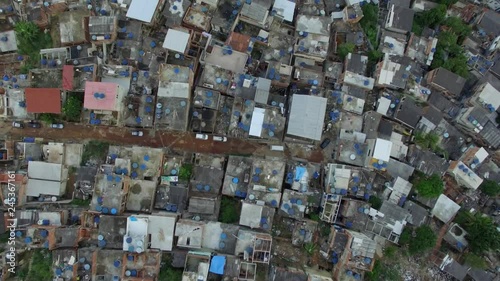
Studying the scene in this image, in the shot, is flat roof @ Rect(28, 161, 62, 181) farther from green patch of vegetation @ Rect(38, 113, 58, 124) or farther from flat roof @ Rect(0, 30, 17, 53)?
flat roof @ Rect(0, 30, 17, 53)

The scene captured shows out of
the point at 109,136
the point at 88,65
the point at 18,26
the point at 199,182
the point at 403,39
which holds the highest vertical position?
the point at 403,39

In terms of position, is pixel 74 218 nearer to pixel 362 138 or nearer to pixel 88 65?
pixel 88 65

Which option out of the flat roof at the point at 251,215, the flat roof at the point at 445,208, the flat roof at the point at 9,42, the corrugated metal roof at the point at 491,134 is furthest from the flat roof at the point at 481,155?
the flat roof at the point at 9,42

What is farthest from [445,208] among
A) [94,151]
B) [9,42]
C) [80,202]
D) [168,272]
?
[9,42]

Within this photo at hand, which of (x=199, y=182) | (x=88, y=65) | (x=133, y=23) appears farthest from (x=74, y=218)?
(x=133, y=23)

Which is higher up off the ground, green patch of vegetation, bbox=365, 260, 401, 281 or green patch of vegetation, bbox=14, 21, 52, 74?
green patch of vegetation, bbox=14, 21, 52, 74

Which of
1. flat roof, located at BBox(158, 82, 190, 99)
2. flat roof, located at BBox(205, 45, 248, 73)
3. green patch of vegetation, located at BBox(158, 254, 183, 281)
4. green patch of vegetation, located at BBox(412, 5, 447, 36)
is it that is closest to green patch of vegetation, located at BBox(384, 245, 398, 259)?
green patch of vegetation, located at BBox(158, 254, 183, 281)

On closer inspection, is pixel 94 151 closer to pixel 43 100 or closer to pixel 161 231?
pixel 43 100
